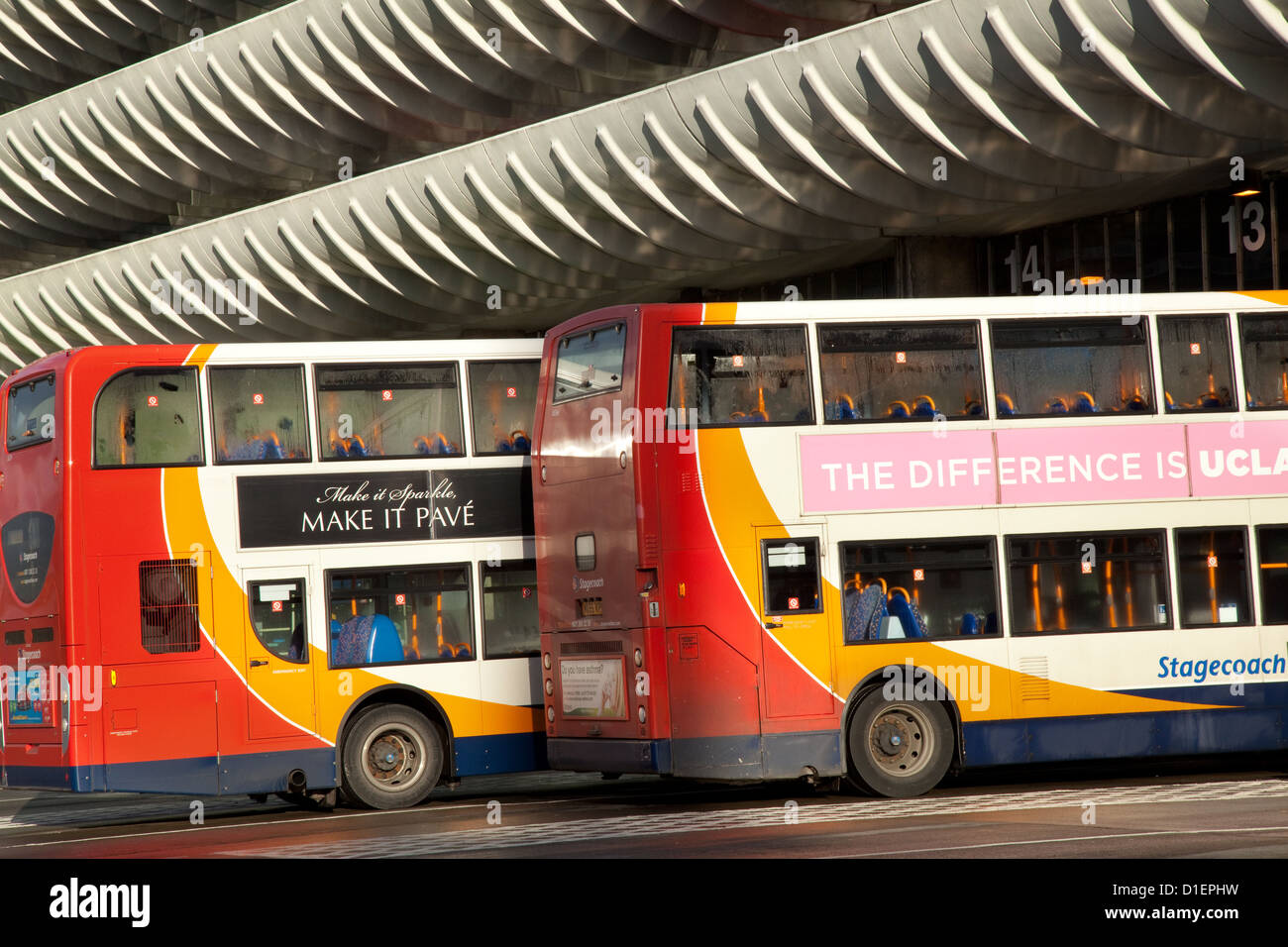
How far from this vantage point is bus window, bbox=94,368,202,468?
47.2 feet

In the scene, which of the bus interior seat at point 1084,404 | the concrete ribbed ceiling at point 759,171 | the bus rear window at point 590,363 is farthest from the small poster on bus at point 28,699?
the concrete ribbed ceiling at point 759,171

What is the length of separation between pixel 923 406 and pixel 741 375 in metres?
1.65

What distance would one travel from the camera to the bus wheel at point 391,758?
15219mm

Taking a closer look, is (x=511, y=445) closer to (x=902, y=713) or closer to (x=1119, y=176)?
(x=902, y=713)

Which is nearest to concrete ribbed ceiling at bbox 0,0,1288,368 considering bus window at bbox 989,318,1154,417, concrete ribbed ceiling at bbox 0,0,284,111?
bus window at bbox 989,318,1154,417

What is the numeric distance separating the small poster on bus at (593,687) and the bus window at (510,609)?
3.09 ft

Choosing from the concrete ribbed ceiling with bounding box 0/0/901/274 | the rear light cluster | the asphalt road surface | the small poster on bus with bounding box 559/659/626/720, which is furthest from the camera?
the concrete ribbed ceiling with bounding box 0/0/901/274

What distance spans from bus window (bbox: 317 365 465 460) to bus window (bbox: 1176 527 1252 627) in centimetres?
662

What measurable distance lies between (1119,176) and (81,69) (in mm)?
31629

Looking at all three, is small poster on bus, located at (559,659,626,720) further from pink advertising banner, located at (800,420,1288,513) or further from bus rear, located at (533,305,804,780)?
pink advertising banner, located at (800,420,1288,513)

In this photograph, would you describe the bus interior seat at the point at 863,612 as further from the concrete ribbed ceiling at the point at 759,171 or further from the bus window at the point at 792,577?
the concrete ribbed ceiling at the point at 759,171

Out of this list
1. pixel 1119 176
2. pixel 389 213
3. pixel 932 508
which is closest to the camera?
pixel 932 508

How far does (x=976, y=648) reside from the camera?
47.0ft
